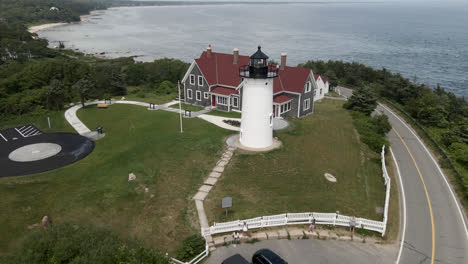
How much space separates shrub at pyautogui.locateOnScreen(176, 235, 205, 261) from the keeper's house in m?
22.6

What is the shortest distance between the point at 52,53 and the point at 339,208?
97.0 metres

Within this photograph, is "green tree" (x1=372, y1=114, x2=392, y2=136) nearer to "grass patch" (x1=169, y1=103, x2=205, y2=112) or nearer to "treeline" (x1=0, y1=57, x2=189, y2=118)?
"grass patch" (x1=169, y1=103, x2=205, y2=112)

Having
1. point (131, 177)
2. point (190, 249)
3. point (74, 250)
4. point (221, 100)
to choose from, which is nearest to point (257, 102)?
point (131, 177)

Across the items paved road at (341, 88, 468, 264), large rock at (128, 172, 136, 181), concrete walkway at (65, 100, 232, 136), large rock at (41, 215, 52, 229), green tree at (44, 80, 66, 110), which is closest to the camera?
paved road at (341, 88, 468, 264)

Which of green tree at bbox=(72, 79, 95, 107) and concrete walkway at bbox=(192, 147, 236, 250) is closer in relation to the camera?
concrete walkway at bbox=(192, 147, 236, 250)

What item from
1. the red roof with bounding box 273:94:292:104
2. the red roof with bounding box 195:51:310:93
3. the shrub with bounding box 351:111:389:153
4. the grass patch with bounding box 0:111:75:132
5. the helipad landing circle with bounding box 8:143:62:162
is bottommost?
the shrub with bounding box 351:111:389:153

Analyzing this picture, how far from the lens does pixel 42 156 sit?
83.3ft

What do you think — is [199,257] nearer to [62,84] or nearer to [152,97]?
[62,84]

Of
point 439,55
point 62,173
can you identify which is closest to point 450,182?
point 62,173

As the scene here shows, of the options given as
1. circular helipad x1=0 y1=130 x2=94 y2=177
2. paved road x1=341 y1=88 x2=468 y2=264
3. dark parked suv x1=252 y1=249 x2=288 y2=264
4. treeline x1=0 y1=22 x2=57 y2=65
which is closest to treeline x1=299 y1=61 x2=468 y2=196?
paved road x1=341 y1=88 x2=468 y2=264

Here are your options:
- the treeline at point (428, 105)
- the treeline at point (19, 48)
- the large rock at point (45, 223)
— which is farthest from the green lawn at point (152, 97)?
the treeline at point (19, 48)

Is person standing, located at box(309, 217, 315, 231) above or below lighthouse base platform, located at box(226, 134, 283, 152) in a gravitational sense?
below

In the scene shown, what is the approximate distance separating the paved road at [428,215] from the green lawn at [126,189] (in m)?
12.6

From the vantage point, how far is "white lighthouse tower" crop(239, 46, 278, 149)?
25.3 metres
